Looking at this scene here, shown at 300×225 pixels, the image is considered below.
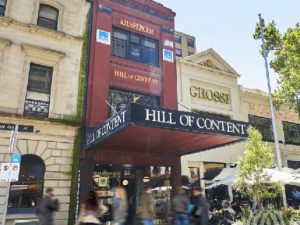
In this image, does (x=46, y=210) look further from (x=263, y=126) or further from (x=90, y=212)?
(x=263, y=126)

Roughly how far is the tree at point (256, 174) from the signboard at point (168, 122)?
2.27 meters

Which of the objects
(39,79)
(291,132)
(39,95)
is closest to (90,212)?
(39,95)

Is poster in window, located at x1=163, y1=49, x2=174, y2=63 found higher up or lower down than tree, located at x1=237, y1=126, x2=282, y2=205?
higher up

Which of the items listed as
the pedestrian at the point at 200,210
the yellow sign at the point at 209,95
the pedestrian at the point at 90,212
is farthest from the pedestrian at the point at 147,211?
the yellow sign at the point at 209,95

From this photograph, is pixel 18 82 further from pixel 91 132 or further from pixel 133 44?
pixel 133 44

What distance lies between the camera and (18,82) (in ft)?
47.0

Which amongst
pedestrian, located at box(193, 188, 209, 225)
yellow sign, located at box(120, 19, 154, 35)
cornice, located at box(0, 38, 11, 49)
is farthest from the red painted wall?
pedestrian, located at box(193, 188, 209, 225)

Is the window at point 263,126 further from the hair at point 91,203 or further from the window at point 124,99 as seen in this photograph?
the hair at point 91,203

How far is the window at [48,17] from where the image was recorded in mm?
16094

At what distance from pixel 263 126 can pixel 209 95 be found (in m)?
5.73

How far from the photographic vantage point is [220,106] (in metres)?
21.5

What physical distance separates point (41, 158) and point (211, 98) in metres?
12.2

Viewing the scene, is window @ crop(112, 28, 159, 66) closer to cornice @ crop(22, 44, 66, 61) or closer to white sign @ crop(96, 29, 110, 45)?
white sign @ crop(96, 29, 110, 45)

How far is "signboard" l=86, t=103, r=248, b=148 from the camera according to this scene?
1043 centimetres
